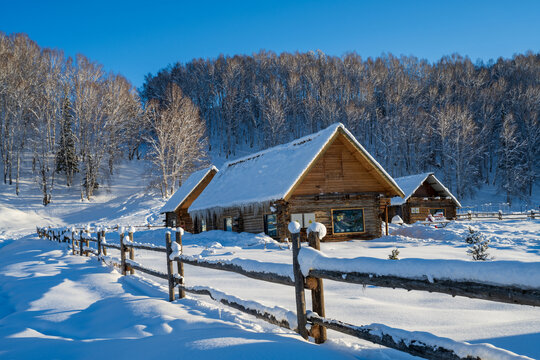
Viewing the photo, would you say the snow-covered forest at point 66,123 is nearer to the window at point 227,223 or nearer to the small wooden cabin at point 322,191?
the window at point 227,223

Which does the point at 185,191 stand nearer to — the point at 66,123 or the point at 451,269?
the point at 66,123

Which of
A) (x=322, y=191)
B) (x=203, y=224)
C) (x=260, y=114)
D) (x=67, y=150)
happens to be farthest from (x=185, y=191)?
(x=260, y=114)

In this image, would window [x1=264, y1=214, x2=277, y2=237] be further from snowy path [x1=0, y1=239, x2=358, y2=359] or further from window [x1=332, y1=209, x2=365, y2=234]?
snowy path [x1=0, y1=239, x2=358, y2=359]

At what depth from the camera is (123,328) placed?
498cm

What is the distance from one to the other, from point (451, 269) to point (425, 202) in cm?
3424

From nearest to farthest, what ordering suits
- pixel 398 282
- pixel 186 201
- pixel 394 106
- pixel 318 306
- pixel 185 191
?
pixel 398 282
pixel 318 306
pixel 186 201
pixel 185 191
pixel 394 106

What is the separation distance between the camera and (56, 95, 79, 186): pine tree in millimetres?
43469

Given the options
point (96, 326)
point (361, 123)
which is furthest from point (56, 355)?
point (361, 123)

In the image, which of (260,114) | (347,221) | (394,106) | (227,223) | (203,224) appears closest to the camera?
(347,221)

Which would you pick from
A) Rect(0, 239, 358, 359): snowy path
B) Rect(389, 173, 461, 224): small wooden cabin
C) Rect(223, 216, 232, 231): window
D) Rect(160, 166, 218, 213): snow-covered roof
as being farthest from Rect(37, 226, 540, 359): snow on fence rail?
Rect(389, 173, 461, 224): small wooden cabin

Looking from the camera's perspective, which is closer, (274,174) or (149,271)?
(149,271)

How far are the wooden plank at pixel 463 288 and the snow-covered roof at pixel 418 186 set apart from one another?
30936 mm

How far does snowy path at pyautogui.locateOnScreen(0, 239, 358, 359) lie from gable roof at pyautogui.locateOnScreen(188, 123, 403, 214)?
10.2 metres

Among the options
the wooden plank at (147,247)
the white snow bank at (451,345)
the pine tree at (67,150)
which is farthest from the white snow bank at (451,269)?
the pine tree at (67,150)
